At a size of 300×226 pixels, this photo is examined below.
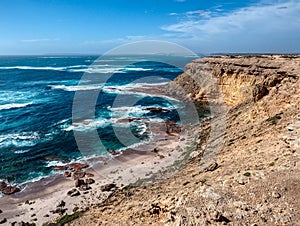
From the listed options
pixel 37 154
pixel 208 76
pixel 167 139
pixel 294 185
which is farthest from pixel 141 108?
pixel 294 185

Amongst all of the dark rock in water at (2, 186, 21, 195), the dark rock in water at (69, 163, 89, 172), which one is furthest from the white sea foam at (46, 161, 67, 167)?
the dark rock in water at (2, 186, 21, 195)

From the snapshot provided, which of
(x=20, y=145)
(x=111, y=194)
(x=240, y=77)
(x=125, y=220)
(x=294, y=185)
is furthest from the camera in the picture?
(x=240, y=77)

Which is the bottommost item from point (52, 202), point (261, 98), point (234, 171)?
point (52, 202)

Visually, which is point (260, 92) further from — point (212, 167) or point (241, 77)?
point (212, 167)

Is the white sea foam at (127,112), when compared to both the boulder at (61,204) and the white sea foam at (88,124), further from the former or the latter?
the boulder at (61,204)

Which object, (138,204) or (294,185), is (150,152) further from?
(294,185)
